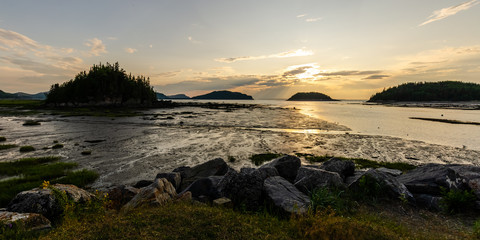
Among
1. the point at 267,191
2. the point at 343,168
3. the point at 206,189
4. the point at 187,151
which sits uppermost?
the point at 267,191

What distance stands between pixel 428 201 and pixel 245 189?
26.7ft

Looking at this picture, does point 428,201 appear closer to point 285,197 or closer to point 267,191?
point 285,197

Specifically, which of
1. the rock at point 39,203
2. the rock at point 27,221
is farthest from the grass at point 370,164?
the rock at point 27,221

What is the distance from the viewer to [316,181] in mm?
10086

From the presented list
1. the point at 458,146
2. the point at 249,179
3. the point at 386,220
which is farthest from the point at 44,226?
the point at 458,146

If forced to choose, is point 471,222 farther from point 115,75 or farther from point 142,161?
point 115,75

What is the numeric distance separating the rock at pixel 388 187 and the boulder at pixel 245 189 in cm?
492

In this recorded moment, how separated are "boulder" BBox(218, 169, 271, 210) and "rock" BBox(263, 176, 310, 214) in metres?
0.44

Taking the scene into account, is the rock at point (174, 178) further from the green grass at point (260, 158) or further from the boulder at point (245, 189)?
the green grass at point (260, 158)

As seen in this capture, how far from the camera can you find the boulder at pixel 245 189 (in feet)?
27.5

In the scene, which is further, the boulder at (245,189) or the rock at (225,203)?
the boulder at (245,189)

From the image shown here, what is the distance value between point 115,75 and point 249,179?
514 ft

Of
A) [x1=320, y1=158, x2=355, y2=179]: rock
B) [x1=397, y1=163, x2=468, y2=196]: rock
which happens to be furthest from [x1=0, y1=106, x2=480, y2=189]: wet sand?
[x1=397, y1=163, x2=468, y2=196]: rock

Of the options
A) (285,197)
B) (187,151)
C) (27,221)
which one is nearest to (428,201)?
(285,197)
